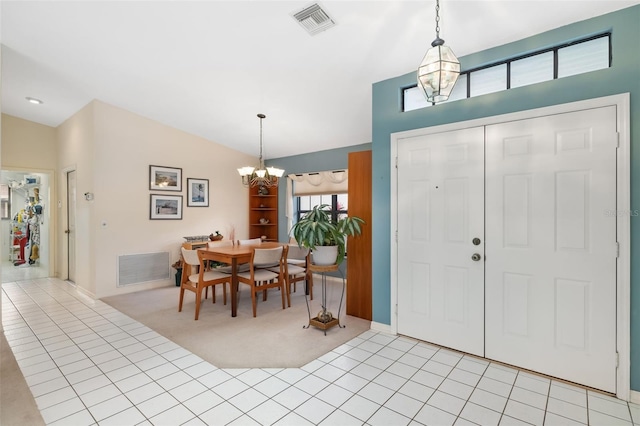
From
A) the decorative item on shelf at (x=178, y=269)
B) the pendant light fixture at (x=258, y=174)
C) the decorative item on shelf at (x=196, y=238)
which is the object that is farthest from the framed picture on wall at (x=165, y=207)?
the pendant light fixture at (x=258, y=174)

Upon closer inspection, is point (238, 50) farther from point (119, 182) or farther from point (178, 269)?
point (178, 269)

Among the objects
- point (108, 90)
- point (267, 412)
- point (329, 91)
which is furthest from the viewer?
point (108, 90)

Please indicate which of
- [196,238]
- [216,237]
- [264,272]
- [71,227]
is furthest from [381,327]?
[71,227]

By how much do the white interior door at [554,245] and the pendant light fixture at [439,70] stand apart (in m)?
1.07

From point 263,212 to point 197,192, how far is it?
1685 millimetres

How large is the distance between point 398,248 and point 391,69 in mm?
1866

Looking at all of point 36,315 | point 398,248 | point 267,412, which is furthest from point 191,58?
point 36,315

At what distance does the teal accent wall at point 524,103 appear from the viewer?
2.11m

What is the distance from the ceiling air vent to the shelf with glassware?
14.9 ft

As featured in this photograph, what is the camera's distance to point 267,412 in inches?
78.0

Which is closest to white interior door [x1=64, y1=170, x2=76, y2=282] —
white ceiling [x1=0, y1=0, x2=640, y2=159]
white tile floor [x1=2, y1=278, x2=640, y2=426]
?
white ceiling [x1=0, y1=0, x2=640, y2=159]

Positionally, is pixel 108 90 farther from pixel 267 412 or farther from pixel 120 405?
pixel 267 412

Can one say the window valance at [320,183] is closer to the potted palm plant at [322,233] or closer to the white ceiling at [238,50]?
the white ceiling at [238,50]

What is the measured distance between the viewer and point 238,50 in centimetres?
315
